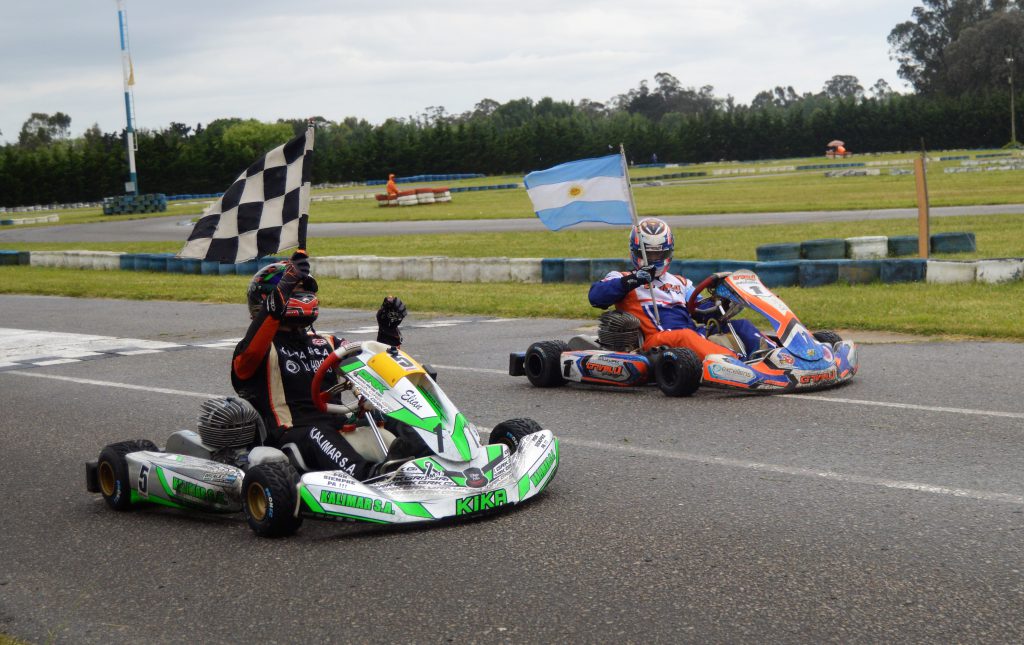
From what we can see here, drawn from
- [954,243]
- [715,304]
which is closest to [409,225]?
[954,243]

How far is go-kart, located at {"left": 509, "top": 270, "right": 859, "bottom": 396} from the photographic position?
287 inches

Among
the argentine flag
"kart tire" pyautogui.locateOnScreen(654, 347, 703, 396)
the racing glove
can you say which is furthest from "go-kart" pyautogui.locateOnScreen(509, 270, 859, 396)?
the racing glove

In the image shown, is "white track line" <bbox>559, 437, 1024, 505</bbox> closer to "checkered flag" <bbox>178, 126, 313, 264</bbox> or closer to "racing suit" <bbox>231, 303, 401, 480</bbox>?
"racing suit" <bbox>231, 303, 401, 480</bbox>

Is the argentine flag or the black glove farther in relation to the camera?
the argentine flag

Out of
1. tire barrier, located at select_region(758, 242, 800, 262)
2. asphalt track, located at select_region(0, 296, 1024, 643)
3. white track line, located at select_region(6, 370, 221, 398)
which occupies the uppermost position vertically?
tire barrier, located at select_region(758, 242, 800, 262)

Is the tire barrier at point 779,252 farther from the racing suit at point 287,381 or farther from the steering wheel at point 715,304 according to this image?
the racing suit at point 287,381

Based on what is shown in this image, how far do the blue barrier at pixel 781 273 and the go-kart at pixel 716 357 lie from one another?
5.35 metres

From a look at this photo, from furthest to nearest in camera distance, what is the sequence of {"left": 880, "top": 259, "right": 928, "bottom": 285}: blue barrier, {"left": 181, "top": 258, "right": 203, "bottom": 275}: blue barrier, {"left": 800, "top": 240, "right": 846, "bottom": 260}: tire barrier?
{"left": 181, "top": 258, "right": 203, "bottom": 275}: blue barrier → {"left": 800, "top": 240, "right": 846, "bottom": 260}: tire barrier → {"left": 880, "top": 259, "right": 928, "bottom": 285}: blue barrier

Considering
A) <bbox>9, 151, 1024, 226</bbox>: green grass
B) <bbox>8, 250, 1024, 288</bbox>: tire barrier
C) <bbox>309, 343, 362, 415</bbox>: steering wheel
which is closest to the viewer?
<bbox>309, 343, 362, 415</bbox>: steering wheel

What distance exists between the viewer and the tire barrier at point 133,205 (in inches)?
1880

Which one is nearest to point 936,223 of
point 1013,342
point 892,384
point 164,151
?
point 1013,342

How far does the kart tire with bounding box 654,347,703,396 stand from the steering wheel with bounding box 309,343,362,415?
2619mm

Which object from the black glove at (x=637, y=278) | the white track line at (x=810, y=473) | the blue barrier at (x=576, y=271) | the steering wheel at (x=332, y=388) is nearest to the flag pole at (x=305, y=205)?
the steering wheel at (x=332, y=388)

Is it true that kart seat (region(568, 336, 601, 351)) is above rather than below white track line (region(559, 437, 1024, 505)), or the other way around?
above
